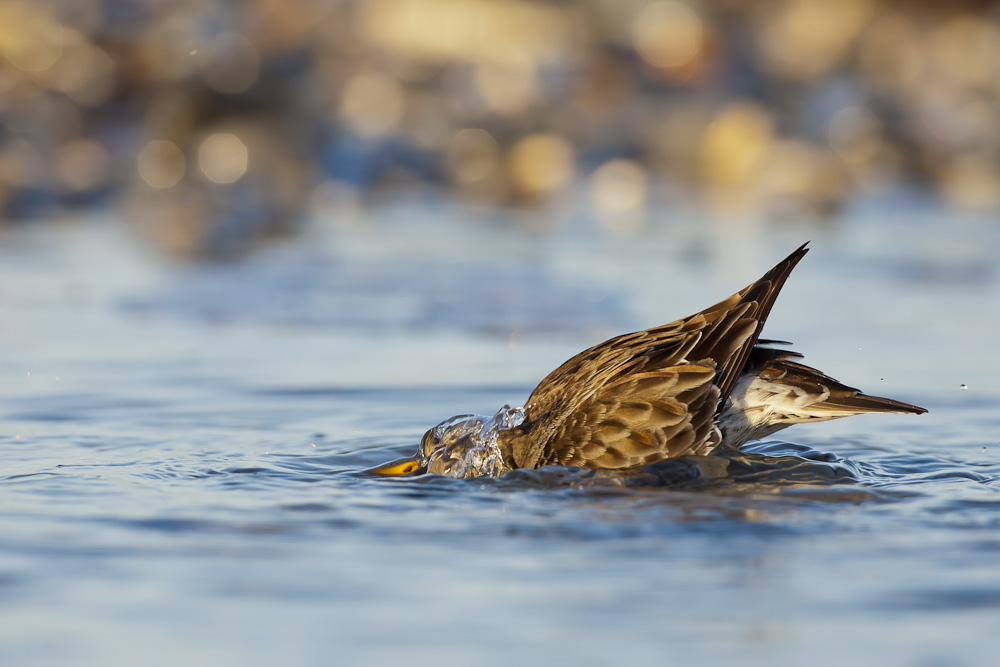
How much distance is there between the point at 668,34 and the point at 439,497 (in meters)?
19.5

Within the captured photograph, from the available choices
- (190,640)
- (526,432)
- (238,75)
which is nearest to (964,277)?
(526,432)

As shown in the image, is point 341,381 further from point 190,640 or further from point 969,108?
point 969,108

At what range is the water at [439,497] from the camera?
12.1 ft

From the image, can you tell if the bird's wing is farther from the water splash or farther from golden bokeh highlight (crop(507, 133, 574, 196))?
golden bokeh highlight (crop(507, 133, 574, 196))

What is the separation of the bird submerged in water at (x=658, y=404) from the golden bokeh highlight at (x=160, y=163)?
1141 centimetres

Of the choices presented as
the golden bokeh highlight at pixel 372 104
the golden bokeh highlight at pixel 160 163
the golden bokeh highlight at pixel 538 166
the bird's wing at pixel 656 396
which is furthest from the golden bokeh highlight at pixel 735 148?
the bird's wing at pixel 656 396

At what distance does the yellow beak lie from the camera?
5625 mm

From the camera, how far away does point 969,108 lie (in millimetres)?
19969

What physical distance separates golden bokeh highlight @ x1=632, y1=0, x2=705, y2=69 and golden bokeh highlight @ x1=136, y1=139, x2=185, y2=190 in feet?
30.1

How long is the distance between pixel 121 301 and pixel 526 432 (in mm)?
5013

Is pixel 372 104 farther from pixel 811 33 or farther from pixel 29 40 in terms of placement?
pixel 811 33

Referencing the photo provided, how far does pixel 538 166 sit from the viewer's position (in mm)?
17203

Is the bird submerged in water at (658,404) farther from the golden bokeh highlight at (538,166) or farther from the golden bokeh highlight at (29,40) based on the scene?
the golden bokeh highlight at (29,40)

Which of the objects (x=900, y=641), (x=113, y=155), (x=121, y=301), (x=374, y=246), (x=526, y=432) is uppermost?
(x=113, y=155)
